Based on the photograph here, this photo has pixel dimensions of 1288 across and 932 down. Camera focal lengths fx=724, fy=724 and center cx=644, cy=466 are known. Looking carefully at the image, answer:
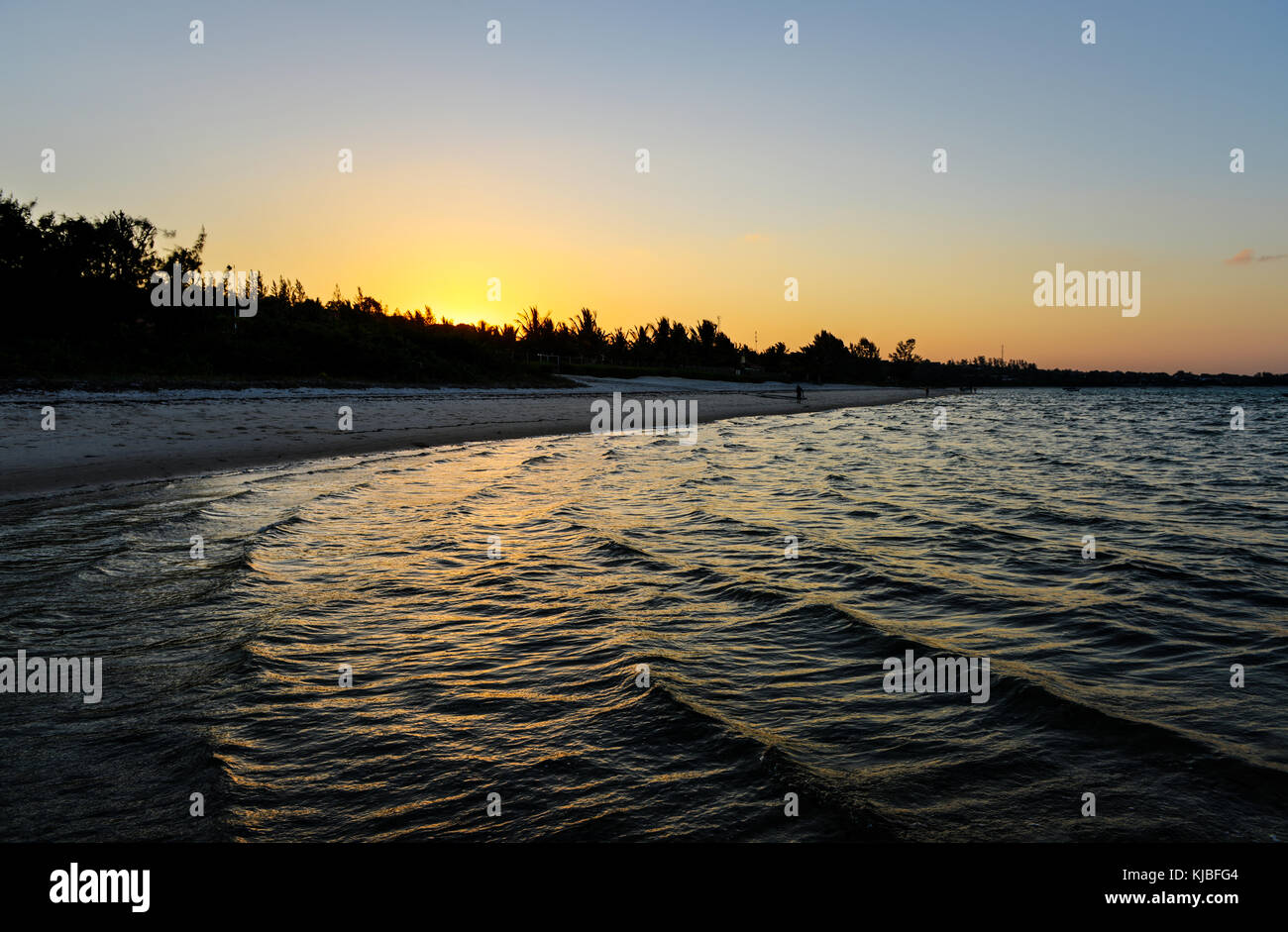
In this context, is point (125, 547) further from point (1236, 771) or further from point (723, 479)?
point (723, 479)

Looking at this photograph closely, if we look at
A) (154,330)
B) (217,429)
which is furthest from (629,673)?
(154,330)

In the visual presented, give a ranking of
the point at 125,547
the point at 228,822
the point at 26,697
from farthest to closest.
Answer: the point at 125,547 → the point at 26,697 → the point at 228,822

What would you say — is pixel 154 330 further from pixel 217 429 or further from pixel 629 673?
pixel 629 673

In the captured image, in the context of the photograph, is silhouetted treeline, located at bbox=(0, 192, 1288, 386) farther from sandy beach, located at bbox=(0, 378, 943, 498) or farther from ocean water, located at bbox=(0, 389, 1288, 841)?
ocean water, located at bbox=(0, 389, 1288, 841)

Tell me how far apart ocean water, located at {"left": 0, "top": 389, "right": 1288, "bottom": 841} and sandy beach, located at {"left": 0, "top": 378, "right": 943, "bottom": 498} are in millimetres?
3860

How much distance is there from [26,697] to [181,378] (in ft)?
118

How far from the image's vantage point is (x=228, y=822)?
417cm

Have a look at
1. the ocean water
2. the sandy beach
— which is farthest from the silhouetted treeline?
the ocean water

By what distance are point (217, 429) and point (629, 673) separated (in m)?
24.0

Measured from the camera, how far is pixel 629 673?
22.0 feet

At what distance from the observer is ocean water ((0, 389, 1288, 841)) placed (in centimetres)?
449

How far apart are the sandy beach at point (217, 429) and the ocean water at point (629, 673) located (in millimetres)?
3860

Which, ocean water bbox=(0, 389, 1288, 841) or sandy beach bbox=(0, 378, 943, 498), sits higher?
sandy beach bbox=(0, 378, 943, 498)

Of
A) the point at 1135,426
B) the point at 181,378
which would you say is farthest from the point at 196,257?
the point at 1135,426
